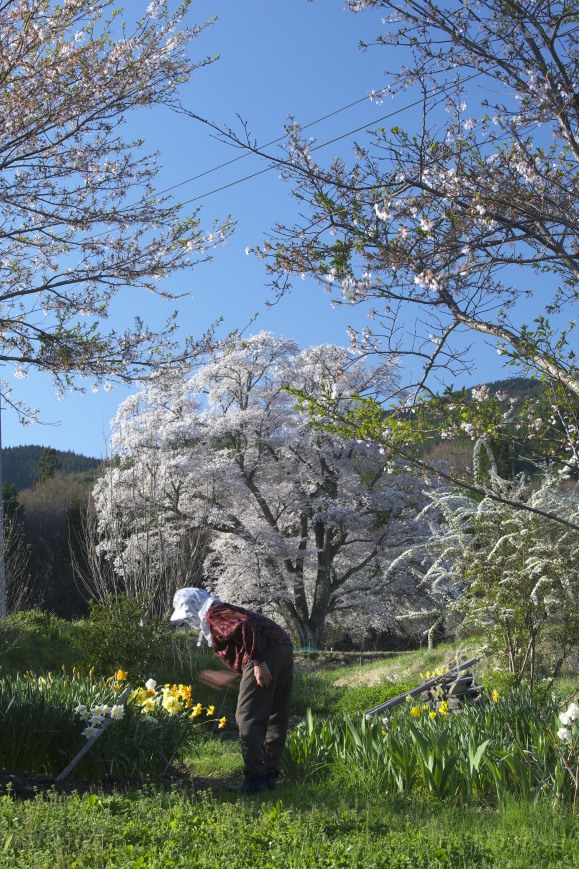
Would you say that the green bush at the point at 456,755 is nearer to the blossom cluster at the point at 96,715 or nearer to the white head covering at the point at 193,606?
the white head covering at the point at 193,606

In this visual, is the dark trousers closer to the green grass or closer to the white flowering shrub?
the green grass

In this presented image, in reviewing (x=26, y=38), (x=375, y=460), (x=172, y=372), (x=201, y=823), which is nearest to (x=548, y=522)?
(x=172, y=372)

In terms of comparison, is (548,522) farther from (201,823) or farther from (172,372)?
(201,823)

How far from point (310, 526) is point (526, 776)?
1863 centimetres

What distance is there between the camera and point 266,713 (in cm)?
541

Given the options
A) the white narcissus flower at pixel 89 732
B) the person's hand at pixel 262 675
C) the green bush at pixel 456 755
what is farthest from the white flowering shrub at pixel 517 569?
the white narcissus flower at pixel 89 732

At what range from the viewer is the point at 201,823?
3.99 metres

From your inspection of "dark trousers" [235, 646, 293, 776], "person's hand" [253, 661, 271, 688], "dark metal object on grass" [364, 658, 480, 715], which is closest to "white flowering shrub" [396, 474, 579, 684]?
"dark metal object on grass" [364, 658, 480, 715]

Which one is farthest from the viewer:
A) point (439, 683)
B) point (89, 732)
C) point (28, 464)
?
point (28, 464)

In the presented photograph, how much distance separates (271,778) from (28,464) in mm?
56014

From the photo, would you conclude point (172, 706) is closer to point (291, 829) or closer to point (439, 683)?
point (291, 829)

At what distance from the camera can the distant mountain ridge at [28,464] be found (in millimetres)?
55812

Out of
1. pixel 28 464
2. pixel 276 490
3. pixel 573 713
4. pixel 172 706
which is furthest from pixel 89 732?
pixel 28 464

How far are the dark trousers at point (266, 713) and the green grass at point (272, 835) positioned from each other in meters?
0.75
